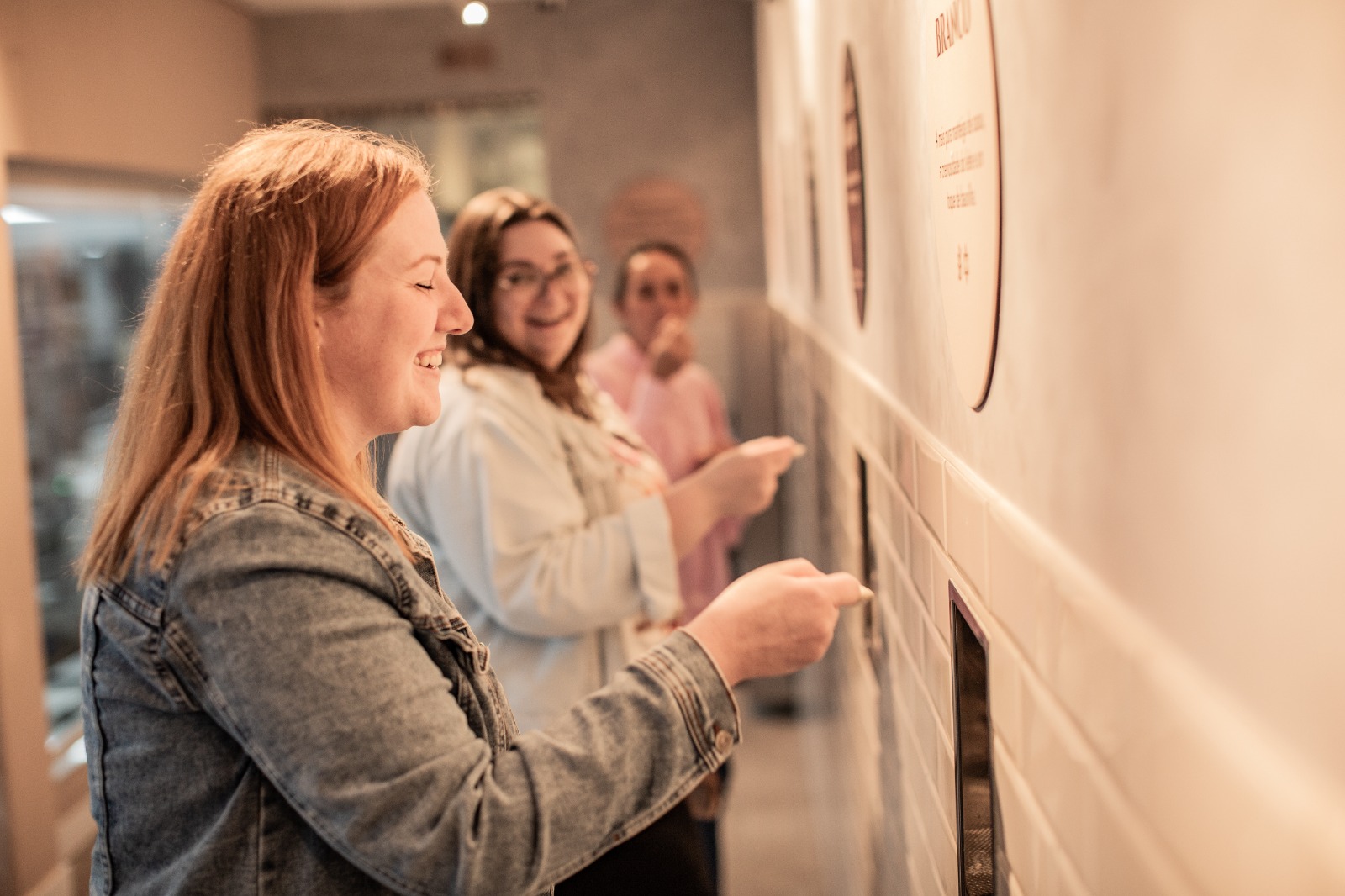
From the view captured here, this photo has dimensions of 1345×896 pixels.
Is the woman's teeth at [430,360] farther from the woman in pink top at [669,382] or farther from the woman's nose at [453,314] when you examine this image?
the woman in pink top at [669,382]

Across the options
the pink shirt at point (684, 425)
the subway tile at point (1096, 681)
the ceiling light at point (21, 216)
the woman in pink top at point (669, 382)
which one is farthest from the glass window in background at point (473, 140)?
the subway tile at point (1096, 681)

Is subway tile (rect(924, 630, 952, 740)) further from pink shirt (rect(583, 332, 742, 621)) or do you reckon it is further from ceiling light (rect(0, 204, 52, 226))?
ceiling light (rect(0, 204, 52, 226))

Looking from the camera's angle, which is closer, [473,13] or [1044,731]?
[1044,731]

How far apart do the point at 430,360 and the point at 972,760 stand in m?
0.59

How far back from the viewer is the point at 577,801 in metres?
0.87

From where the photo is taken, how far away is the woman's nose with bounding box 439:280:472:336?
104 centimetres

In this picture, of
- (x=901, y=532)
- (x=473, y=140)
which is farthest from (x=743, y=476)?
(x=473, y=140)

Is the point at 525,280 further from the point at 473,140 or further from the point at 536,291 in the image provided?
the point at 473,140

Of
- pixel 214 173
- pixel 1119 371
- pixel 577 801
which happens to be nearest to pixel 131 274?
pixel 214 173

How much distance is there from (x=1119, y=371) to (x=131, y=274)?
164 inches

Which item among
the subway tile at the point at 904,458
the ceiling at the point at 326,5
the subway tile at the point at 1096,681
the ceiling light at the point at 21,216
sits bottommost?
the subway tile at the point at 1096,681

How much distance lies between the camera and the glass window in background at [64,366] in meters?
3.44

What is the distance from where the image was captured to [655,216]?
538 centimetres

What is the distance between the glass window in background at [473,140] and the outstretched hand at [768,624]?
4.65 metres
